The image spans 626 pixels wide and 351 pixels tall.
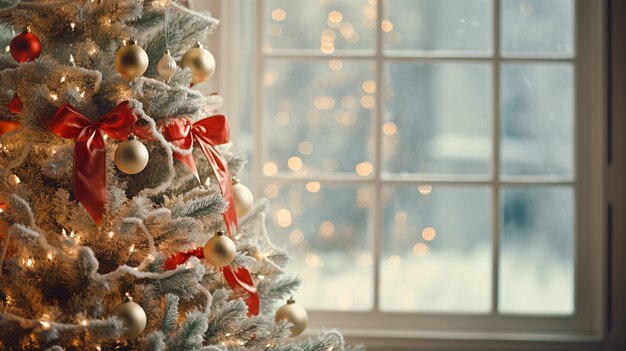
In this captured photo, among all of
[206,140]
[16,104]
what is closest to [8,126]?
[16,104]

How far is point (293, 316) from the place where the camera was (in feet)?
4.72

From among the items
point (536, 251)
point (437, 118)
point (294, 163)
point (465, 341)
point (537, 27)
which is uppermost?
point (537, 27)

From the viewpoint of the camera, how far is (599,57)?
6.01 feet

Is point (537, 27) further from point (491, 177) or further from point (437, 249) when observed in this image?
point (437, 249)

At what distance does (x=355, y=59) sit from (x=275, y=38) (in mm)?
245

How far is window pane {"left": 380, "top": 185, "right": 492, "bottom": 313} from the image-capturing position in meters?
1.93

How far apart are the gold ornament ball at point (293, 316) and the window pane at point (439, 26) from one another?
0.86 meters

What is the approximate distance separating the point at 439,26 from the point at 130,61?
105 cm

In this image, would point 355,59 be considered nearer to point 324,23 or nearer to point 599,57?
point 324,23

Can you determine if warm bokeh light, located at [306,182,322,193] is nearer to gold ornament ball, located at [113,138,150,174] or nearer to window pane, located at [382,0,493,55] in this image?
window pane, located at [382,0,493,55]

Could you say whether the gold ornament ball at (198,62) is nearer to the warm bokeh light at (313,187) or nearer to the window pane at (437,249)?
the warm bokeh light at (313,187)

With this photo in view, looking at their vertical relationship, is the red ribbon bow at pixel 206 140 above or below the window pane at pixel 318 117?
below

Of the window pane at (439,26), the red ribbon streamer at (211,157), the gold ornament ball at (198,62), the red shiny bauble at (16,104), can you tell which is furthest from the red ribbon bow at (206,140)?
the window pane at (439,26)

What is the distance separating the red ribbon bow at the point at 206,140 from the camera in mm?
1235
